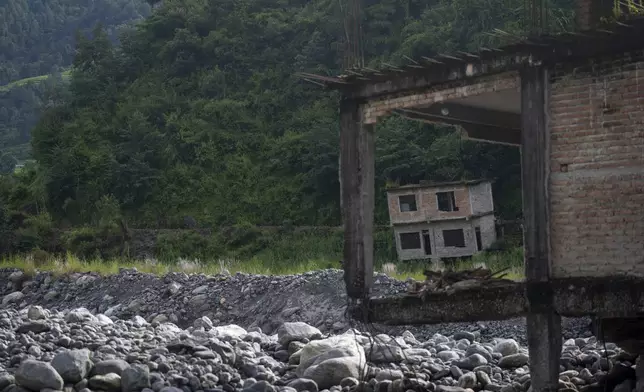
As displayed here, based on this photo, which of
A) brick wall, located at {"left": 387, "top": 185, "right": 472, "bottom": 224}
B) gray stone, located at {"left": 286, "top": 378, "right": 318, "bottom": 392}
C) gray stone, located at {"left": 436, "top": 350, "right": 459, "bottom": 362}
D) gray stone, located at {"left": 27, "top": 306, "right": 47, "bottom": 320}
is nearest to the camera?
gray stone, located at {"left": 286, "top": 378, "right": 318, "bottom": 392}

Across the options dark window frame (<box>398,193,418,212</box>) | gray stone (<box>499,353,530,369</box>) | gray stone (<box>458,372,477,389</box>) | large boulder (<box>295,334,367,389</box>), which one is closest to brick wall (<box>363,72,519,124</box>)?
large boulder (<box>295,334,367,389</box>)

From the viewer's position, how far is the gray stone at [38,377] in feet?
37.9

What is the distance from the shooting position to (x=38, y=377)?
456 inches

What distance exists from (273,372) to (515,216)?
2568cm

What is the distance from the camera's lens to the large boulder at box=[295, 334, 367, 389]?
12.7m

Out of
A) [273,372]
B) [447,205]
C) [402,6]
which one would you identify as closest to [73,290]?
[447,205]

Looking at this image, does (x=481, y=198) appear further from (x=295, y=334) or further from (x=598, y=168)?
(x=598, y=168)

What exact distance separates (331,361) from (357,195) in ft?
8.25

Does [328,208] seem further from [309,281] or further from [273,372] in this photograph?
[273,372]

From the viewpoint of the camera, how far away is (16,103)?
117812 mm

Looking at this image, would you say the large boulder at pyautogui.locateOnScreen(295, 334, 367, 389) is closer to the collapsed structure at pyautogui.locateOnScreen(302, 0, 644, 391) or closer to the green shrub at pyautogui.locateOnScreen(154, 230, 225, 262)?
the collapsed structure at pyautogui.locateOnScreen(302, 0, 644, 391)

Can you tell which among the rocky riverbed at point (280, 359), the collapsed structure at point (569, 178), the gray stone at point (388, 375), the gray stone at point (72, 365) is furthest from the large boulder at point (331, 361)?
the gray stone at point (72, 365)

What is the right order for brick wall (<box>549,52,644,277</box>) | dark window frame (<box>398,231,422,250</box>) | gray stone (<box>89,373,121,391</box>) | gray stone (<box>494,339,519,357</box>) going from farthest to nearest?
dark window frame (<box>398,231,422,250</box>) → gray stone (<box>494,339,519,357</box>) → gray stone (<box>89,373,121,391</box>) → brick wall (<box>549,52,644,277</box>)

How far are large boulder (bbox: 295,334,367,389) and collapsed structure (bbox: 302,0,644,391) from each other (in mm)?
2320
